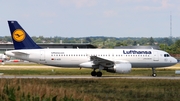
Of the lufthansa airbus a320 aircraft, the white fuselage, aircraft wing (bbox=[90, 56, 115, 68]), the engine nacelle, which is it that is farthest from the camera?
the white fuselage

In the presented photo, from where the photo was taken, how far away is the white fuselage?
4703 cm

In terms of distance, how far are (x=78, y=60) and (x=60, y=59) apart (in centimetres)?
190

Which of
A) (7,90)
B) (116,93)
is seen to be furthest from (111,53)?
(7,90)

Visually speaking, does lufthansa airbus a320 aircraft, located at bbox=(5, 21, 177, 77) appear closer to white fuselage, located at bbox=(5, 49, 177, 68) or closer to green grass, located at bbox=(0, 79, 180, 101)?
white fuselage, located at bbox=(5, 49, 177, 68)

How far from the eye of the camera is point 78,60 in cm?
4738

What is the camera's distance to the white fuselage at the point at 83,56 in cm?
4703

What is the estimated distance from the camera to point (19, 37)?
47531 millimetres
